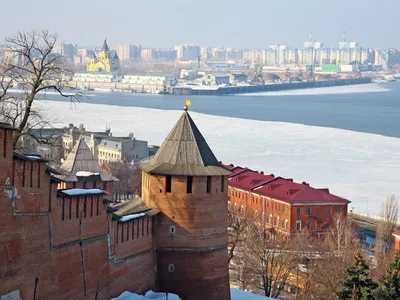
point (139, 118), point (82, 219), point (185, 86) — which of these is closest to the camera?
point (82, 219)

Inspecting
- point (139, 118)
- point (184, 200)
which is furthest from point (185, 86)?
point (184, 200)

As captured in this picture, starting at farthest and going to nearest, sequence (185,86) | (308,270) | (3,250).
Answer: (185,86)
(308,270)
(3,250)

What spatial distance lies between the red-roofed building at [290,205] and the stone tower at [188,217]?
17.1 metres

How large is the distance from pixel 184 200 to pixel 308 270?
359 inches

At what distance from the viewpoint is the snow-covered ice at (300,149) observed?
45625mm

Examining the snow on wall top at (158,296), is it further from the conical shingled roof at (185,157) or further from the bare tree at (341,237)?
the bare tree at (341,237)

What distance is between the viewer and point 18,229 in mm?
13141

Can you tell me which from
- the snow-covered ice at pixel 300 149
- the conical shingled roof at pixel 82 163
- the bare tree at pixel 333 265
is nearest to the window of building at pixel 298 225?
the snow-covered ice at pixel 300 149

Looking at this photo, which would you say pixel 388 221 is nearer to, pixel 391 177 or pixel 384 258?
pixel 384 258

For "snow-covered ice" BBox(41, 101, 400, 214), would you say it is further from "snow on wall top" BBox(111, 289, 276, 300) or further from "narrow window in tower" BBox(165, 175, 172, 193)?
"narrow window in tower" BBox(165, 175, 172, 193)

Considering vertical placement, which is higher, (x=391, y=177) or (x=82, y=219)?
(x=82, y=219)

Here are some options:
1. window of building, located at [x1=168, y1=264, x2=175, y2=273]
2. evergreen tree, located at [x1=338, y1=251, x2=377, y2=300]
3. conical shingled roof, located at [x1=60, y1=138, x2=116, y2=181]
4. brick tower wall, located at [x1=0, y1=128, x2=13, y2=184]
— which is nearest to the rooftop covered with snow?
brick tower wall, located at [x1=0, y1=128, x2=13, y2=184]

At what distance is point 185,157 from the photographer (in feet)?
57.4

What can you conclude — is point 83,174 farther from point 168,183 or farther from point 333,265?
point 168,183
